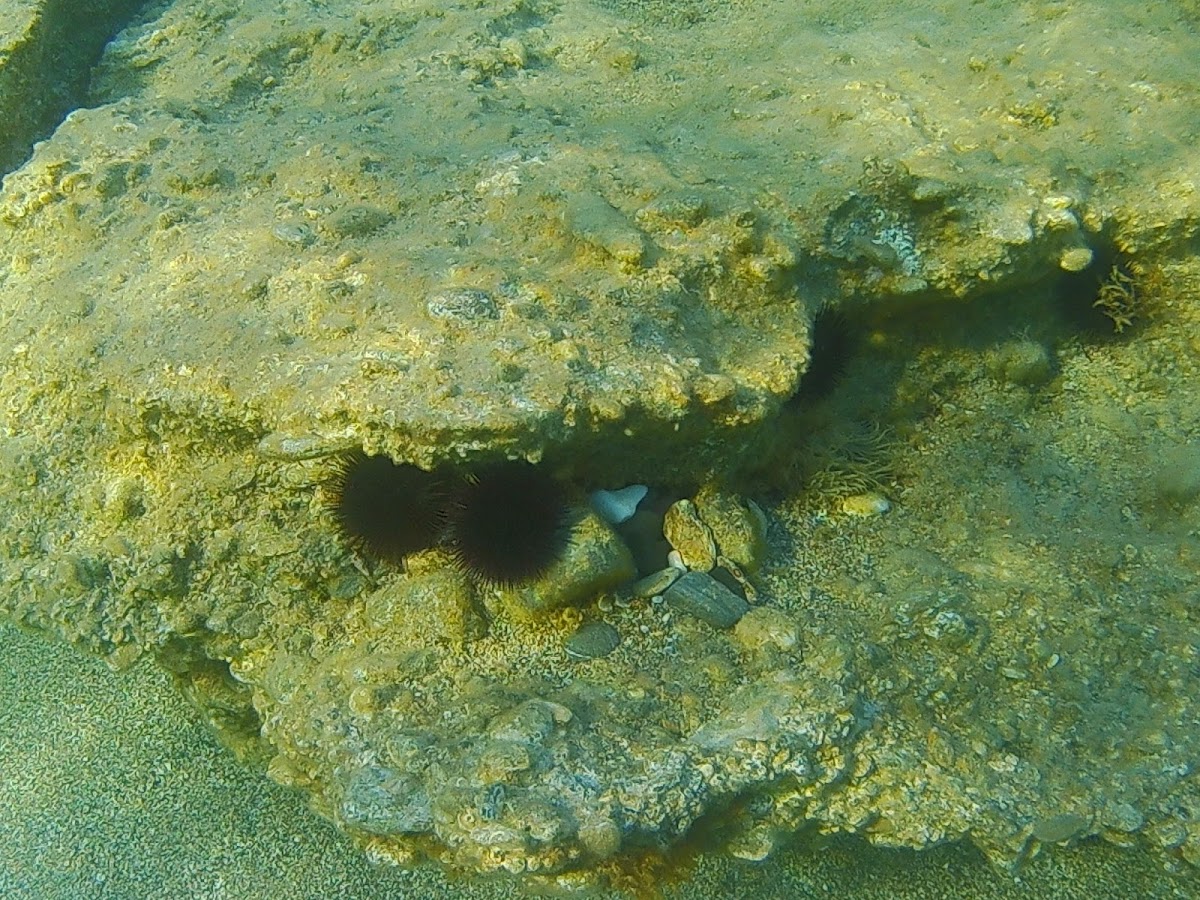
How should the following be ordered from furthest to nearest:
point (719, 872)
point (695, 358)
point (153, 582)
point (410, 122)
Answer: point (410, 122), point (719, 872), point (153, 582), point (695, 358)

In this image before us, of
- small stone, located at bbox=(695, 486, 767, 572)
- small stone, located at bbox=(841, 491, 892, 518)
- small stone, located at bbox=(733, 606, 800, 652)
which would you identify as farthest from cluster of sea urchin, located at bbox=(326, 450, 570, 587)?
small stone, located at bbox=(841, 491, 892, 518)

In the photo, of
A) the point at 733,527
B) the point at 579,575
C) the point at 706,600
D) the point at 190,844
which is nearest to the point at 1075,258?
the point at 733,527

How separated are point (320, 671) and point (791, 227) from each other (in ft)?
6.44

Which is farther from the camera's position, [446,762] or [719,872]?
[719,872]

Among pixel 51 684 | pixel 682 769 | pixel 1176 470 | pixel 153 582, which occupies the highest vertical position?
pixel 153 582

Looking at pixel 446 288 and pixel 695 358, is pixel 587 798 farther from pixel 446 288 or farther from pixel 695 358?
pixel 446 288

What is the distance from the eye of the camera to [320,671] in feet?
7.98

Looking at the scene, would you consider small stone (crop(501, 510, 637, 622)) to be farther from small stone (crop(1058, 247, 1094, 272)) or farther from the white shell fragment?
small stone (crop(1058, 247, 1094, 272))

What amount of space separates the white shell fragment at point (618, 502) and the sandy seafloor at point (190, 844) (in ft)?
3.22

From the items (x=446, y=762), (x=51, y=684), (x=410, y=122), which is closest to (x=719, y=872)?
(x=446, y=762)

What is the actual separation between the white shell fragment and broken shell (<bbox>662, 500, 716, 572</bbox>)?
12cm

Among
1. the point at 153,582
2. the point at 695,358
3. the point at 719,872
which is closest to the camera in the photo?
the point at 695,358

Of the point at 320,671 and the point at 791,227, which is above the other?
the point at 791,227

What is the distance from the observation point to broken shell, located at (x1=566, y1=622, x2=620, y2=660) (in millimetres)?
2373
